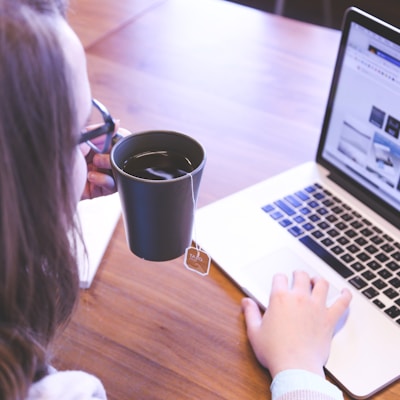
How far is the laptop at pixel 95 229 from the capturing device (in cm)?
78

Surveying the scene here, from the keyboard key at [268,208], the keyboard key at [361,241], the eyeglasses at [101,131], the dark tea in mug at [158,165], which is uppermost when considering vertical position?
the eyeglasses at [101,131]

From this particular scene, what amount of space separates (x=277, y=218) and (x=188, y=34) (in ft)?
2.18

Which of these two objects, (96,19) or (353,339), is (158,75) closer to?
(96,19)

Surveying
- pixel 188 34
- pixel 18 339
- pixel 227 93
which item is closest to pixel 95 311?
pixel 18 339

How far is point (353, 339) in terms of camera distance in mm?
713

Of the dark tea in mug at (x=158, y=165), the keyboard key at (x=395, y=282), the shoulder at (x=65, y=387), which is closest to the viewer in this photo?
the shoulder at (x=65, y=387)

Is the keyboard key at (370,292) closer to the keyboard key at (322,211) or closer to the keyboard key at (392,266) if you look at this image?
the keyboard key at (392,266)

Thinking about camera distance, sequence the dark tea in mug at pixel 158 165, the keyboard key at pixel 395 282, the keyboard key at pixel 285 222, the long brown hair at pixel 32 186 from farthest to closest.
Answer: the keyboard key at pixel 285 222 → the keyboard key at pixel 395 282 → the dark tea in mug at pixel 158 165 → the long brown hair at pixel 32 186

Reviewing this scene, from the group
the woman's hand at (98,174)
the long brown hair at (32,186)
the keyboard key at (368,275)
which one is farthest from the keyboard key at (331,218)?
the long brown hair at (32,186)

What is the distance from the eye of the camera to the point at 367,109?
0.85 meters

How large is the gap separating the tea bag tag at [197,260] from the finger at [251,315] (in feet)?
0.23

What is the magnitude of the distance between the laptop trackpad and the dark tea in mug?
202 millimetres

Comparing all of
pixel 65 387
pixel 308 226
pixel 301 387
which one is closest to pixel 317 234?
pixel 308 226

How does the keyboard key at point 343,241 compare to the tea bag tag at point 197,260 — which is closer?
the tea bag tag at point 197,260
